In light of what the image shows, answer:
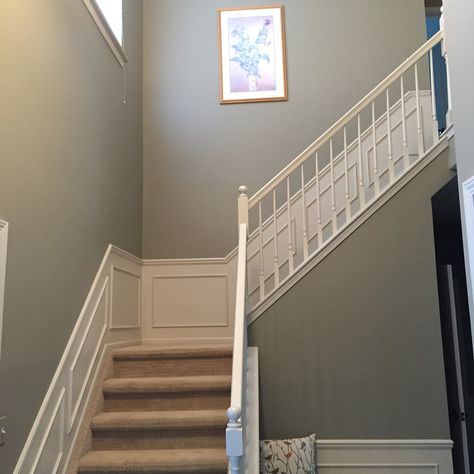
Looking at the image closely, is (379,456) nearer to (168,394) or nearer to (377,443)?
(377,443)

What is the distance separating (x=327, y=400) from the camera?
3406 millimetres

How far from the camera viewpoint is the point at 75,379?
9.58 ft

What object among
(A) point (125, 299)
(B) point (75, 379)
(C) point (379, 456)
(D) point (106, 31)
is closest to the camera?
(B) point (75, 379)

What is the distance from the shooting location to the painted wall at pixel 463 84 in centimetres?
242

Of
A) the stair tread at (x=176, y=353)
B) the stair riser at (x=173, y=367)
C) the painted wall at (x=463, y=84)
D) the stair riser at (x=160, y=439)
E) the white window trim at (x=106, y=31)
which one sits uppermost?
the white window trim at (x=106, y=31)

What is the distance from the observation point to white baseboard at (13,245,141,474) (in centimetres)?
247

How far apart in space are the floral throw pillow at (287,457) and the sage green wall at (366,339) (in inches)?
6.1

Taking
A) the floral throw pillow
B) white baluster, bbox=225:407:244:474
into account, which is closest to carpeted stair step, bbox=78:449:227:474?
the floral throw pillow

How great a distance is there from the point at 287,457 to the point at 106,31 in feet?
11.0

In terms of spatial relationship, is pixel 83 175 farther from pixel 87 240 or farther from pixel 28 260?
pixel 28 260

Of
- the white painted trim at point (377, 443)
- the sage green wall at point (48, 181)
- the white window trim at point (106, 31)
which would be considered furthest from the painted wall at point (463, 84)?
the white window trim at point (106, 31)

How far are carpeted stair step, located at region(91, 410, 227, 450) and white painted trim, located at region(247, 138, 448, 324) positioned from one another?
2.62 ft

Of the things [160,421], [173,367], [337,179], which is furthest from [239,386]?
[337,179]

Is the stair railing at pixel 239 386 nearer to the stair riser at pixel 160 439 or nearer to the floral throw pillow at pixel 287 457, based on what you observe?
the stair riser at pixel 160 439
